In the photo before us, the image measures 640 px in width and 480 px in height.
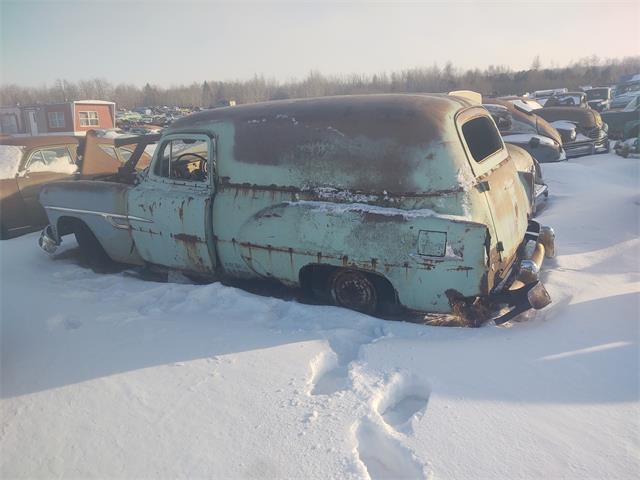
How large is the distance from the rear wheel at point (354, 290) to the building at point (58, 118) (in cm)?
2602

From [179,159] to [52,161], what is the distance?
4.53m

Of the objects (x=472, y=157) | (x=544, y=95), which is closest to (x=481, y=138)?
(x=472, y=157)

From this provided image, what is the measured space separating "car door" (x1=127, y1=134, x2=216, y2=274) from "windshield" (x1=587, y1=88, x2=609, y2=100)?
97.8 feet

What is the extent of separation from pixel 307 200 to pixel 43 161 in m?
6.21

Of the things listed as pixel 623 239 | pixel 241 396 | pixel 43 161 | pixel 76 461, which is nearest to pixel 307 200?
pixel 241 396

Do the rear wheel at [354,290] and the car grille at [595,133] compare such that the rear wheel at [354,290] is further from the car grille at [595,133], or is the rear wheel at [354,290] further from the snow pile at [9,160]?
the car grille at [595,133]

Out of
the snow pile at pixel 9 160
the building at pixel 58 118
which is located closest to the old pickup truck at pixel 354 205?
the snow pile at pixel 9 160

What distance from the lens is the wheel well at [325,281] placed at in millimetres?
4007

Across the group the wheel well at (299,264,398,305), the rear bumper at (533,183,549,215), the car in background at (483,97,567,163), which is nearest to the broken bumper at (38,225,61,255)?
the wheel well at (299,264,398,305)

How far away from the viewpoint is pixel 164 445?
2496 mm

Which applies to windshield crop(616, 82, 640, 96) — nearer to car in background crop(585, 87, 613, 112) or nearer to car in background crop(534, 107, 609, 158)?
car in background crop(585, 87, 613, 112)

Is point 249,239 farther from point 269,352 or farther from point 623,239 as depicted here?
point 623,239

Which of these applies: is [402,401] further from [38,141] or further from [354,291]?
[38,141]

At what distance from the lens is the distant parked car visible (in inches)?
288
